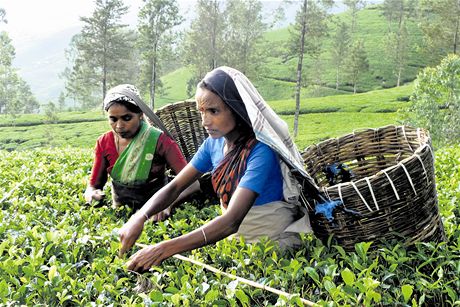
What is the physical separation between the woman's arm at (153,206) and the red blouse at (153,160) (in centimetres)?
59

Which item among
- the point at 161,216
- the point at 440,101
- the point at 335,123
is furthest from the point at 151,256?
the point at 335,123

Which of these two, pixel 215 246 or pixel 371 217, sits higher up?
pixel 371 217

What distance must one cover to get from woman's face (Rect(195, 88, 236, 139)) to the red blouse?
3.41 ft

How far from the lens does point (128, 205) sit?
12.2 ft

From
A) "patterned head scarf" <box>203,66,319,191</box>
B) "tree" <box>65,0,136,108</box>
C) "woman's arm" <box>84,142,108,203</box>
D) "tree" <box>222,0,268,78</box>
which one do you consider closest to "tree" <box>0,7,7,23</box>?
"tree" <box>65,0,136,108</box>

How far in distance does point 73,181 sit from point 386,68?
49.6 metres

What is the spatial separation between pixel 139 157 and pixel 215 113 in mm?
1169

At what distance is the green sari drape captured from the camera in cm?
357

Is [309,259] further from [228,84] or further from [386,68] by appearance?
[386,68]

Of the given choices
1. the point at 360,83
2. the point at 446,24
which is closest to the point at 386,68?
the point at 360,83

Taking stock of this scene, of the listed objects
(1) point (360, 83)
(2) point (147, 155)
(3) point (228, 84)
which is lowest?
(1) point (360, 83)

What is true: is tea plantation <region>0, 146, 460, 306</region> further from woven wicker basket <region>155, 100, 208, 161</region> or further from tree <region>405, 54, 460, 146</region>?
tree <region>405, 54, 460, 146</region>

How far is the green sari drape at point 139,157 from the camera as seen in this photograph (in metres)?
3.57

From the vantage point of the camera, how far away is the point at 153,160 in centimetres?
364
